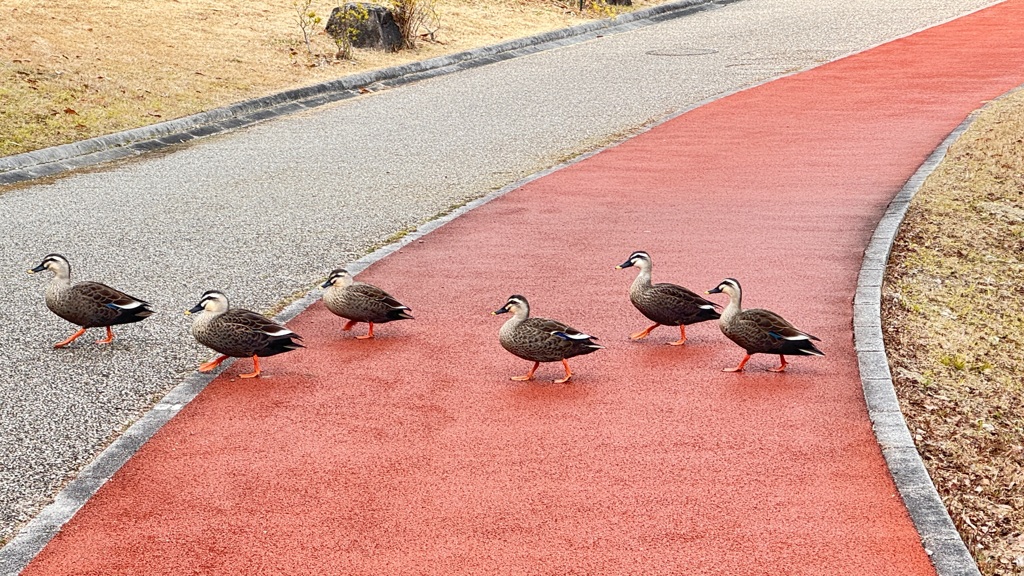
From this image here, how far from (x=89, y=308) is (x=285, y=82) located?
1407 cm

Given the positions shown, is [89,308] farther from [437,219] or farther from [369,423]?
[437,219]

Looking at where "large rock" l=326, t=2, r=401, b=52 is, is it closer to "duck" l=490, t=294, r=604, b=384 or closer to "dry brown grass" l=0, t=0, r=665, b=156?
"dry brown grass" l=0, t=0, r=665, b=156

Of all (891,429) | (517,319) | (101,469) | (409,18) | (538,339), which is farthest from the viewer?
(409,18)

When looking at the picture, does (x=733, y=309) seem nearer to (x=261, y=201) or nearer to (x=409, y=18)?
(x=261, y=201)

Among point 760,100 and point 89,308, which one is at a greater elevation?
point 89,308

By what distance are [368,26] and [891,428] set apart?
20211 millimetres

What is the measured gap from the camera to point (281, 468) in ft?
20.5

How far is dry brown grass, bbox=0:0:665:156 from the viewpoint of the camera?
17.5 meters

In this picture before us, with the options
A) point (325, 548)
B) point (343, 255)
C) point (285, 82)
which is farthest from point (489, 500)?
point (285, 82)

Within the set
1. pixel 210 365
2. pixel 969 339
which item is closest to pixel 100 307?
pixel 210 365

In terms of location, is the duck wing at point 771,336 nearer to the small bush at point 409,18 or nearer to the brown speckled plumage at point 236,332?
the brown speckled plumage at point 236,332

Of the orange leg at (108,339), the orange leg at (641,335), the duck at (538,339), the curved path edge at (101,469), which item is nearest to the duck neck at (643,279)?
the orange leg at (641,335)

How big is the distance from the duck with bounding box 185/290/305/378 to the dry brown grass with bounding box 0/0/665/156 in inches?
367

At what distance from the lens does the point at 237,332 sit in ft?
24.8
